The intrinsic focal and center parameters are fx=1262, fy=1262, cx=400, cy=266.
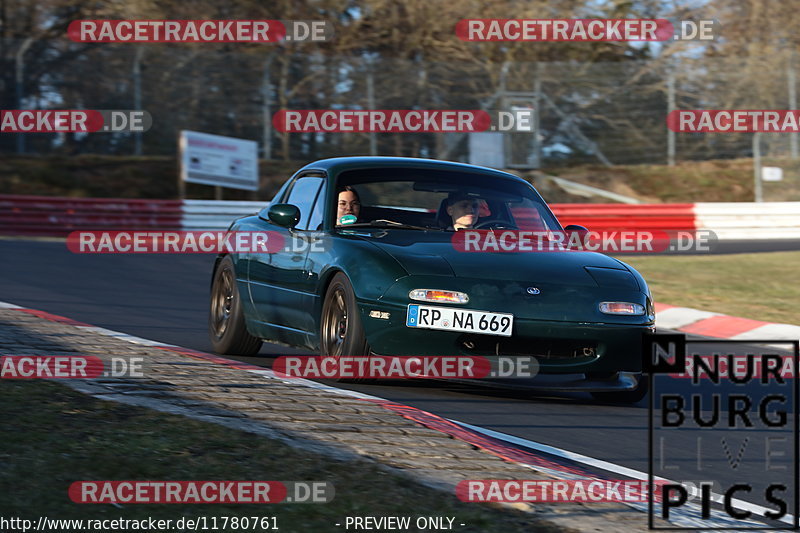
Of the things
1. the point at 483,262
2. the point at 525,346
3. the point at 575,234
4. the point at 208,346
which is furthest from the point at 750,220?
the point at 525,346

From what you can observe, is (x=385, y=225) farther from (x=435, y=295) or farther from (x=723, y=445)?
(x=723, y=445)

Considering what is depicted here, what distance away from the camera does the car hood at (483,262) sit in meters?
6.95

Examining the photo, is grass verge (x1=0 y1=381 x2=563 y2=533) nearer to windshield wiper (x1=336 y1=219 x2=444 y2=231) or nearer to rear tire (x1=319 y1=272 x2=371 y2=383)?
rear tire (x1=319 y1=272 x2=371 y2=383)

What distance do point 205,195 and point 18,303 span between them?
15.3 metres

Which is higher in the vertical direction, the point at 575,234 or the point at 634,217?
the point at 634,217

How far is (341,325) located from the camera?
23.5ft

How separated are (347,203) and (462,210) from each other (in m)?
0.73

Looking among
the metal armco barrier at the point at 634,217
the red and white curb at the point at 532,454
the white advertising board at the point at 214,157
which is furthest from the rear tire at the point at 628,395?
the white advertising board at the point at 214,157

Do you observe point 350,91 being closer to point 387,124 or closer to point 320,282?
point 387,124

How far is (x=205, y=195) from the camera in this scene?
1039 inches

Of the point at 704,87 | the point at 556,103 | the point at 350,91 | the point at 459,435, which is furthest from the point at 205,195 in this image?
the point at 459,435

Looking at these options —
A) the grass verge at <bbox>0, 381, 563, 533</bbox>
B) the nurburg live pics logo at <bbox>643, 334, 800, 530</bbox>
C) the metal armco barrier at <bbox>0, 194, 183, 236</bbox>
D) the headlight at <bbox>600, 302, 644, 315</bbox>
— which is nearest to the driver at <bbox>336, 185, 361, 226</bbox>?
the headlight at <bbox>600, 302, 644, 315</bbox>

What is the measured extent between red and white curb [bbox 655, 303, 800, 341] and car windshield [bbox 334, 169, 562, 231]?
385 cm

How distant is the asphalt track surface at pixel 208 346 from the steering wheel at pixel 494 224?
1.02 meters
